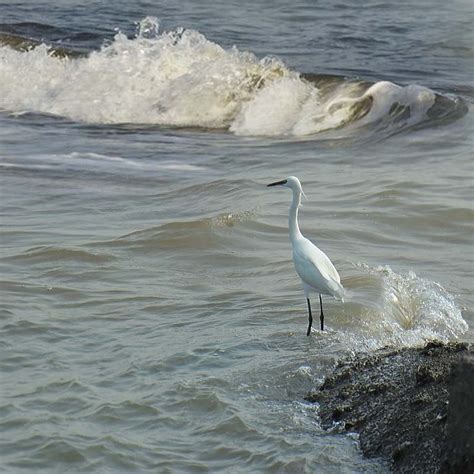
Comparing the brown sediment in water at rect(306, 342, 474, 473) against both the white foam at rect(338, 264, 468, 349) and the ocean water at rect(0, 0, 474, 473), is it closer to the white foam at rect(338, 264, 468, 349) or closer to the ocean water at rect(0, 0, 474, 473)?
the ocean water at rect(0, 0, 474, 473)

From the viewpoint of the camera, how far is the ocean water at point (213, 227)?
4.80 m

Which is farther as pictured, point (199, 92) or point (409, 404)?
point (199, 92)

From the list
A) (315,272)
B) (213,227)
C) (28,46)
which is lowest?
(213,227)

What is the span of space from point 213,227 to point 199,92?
5.84m

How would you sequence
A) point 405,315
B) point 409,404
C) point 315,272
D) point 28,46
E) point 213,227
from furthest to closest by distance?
point 28,46 < point 213,227 < point 405,315 < point 315,272 < point 409,404

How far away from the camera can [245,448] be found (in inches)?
179

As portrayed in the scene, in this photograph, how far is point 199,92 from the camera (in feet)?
44.3

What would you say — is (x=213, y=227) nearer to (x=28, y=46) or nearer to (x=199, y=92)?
(x=199, y=92)

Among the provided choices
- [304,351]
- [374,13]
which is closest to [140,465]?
[304,351]

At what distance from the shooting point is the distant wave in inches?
477

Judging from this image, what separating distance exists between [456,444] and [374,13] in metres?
15.2

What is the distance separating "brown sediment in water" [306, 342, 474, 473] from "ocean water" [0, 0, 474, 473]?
0.10m

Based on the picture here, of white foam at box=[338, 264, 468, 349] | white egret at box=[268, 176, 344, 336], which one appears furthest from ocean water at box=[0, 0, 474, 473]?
white egret at box=[268, 176, 344, 336]

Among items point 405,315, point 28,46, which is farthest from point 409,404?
point 28,46
